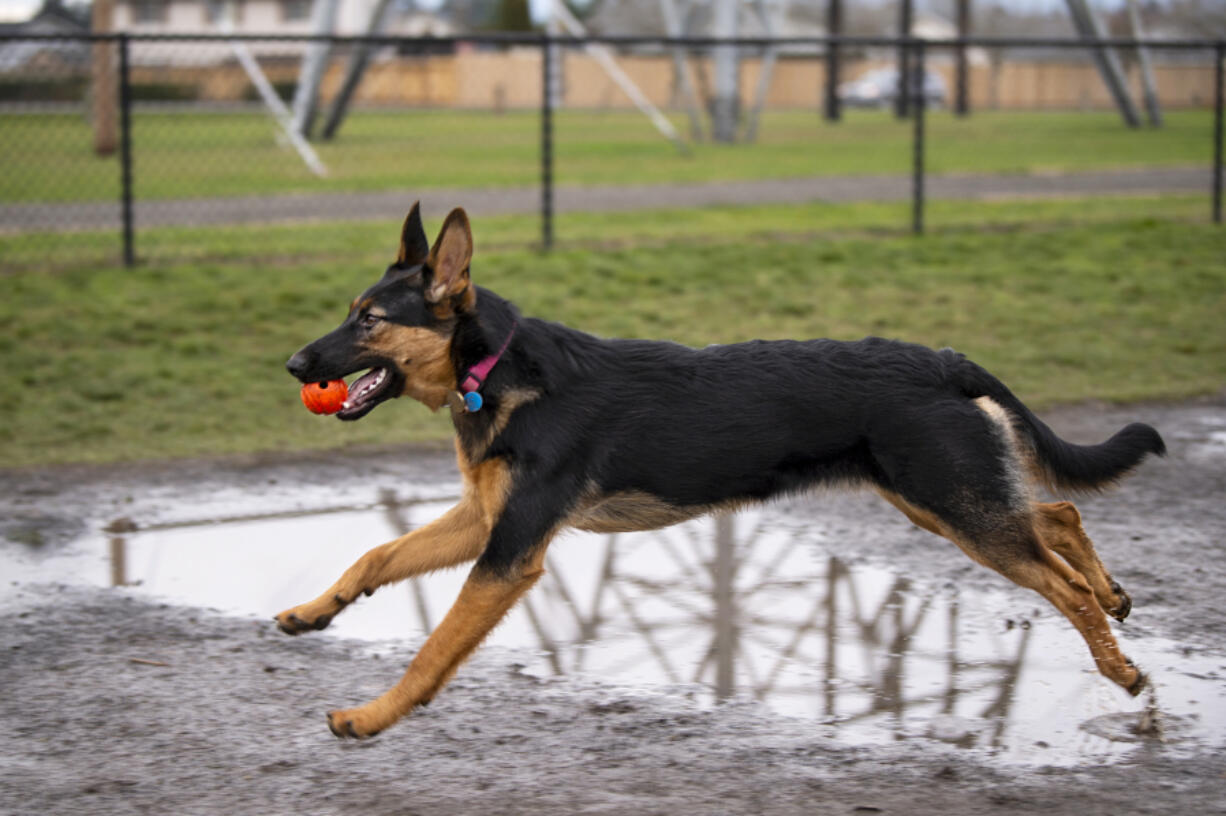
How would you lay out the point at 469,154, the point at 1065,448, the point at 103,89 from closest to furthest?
the point at 1065,448
the point at 469,154
the point at 103,89

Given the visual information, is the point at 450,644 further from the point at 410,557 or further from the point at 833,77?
the point at 833,77

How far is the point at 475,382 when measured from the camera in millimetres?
4312

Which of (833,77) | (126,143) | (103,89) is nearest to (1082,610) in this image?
(126,143)

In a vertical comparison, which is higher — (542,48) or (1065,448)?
(542,48)

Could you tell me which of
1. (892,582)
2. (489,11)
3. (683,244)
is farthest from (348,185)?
(489,11)

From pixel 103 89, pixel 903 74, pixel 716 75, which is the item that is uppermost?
pixel 903 74

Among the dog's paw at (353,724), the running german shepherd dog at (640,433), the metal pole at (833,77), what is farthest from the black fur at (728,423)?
the metal pole at (833,77)

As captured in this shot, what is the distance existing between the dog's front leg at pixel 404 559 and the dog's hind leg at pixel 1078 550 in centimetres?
192

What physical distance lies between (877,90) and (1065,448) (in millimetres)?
57666

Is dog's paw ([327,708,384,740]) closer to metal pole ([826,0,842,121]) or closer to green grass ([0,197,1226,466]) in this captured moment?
green grass ([0,197,1226,466])

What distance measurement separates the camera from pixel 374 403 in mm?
4348

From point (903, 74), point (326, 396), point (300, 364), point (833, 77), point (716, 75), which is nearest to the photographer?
point (300, 364)

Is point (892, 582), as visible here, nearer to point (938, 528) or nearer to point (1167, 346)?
point (938, 528)

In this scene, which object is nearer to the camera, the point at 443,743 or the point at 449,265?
the point at 443,743
